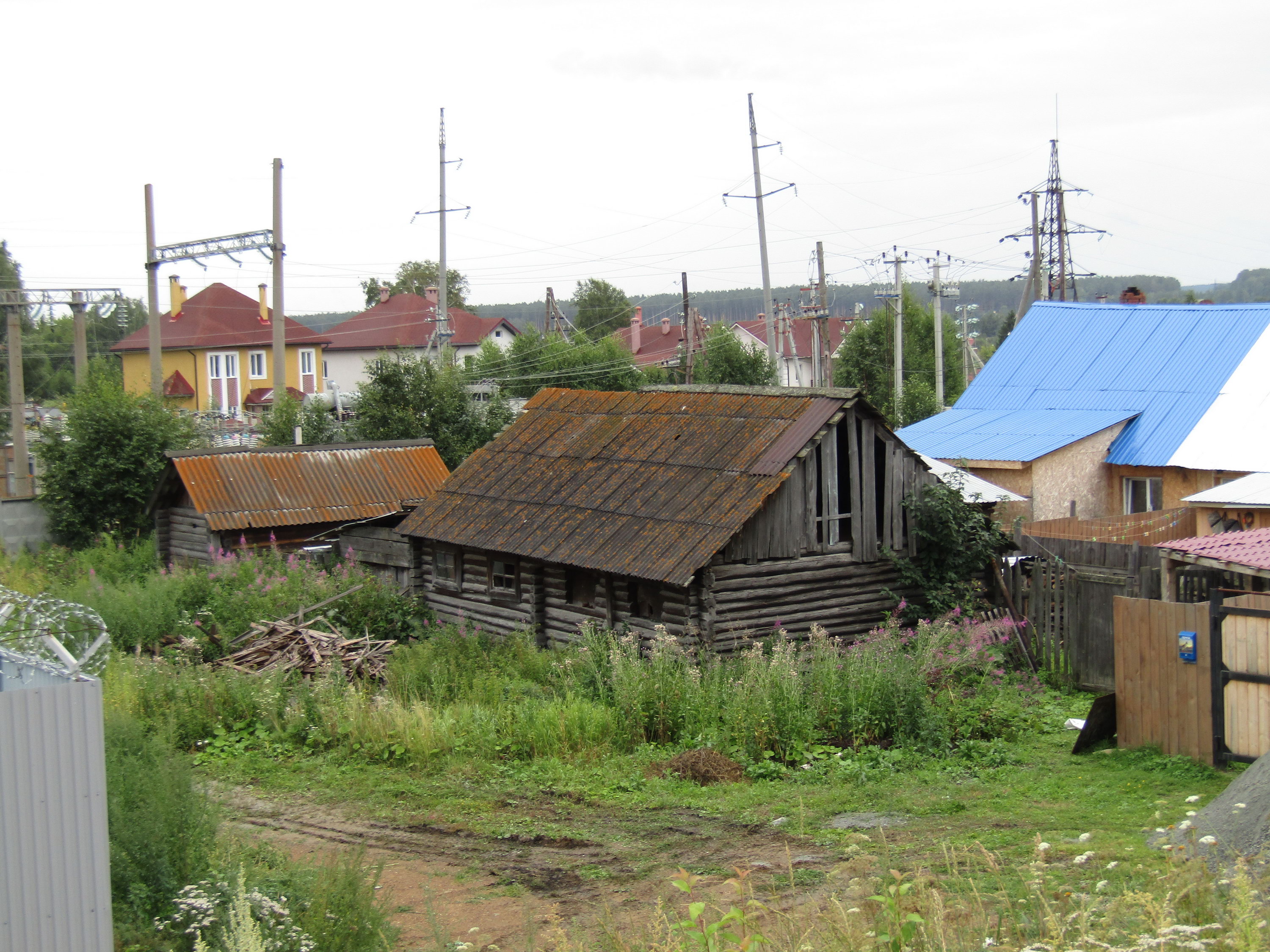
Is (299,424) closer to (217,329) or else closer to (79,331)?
(79,331)

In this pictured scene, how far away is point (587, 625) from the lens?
15.0 metres

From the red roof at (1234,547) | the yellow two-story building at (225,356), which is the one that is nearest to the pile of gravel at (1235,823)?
the red roof at (1234,547)

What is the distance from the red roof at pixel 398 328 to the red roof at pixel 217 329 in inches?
254

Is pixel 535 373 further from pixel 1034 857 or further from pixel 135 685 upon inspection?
pixel 1034 857

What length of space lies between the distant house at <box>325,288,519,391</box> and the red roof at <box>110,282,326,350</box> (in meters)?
6.08

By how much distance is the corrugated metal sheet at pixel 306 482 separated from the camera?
23.7 m

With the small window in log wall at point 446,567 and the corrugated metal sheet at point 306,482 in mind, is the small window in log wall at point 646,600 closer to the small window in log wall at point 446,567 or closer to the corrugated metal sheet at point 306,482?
the small window in log wall at point 446,567

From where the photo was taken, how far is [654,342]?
88250 mm

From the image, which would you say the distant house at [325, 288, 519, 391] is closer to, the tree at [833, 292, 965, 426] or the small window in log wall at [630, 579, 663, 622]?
the tree at [833, 292, 965, 426]

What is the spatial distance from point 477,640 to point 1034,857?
10.8 m

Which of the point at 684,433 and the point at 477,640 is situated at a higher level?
the point at 684,433

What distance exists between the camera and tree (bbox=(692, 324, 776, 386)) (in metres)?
46.4

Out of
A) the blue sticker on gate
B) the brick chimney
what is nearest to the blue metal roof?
the blue sticker on gate

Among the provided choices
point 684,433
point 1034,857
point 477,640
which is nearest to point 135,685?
point 477,640
